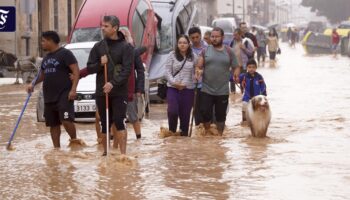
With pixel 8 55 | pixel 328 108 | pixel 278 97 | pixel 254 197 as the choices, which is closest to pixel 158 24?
pixel 278 97

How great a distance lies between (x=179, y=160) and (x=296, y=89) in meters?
13.1

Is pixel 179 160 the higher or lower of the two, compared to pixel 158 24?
lower

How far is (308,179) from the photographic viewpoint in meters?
8.95

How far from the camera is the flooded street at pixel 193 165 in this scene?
8469 mm

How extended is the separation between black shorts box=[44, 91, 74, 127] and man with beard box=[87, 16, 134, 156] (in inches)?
31.3

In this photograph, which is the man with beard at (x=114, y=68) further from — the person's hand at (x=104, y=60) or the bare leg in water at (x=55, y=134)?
the bare leg in water at (x=55, y=134)

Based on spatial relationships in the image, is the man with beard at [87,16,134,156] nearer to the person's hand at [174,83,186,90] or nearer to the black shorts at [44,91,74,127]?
the black shorts at [44,91,74,127]

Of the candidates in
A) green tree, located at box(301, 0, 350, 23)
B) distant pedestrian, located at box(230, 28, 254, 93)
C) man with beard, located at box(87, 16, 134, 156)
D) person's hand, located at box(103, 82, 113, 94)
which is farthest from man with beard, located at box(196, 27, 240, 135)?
green tree, located at box(301, 0, 350, 23)

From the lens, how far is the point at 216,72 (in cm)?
1245

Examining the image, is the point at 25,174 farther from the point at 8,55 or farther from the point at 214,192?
the point at 8,55

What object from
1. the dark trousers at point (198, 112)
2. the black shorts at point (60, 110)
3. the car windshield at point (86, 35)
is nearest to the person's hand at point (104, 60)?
the black shorts at point (60, 110)

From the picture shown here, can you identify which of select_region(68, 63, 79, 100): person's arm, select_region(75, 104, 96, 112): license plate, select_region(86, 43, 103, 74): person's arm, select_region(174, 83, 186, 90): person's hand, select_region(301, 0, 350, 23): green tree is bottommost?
select_region(75, 104, 96, 112): license plate

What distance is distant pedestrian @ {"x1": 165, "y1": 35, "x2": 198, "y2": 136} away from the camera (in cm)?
1246

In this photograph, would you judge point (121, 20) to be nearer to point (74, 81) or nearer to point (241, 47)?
point (241, 47)
